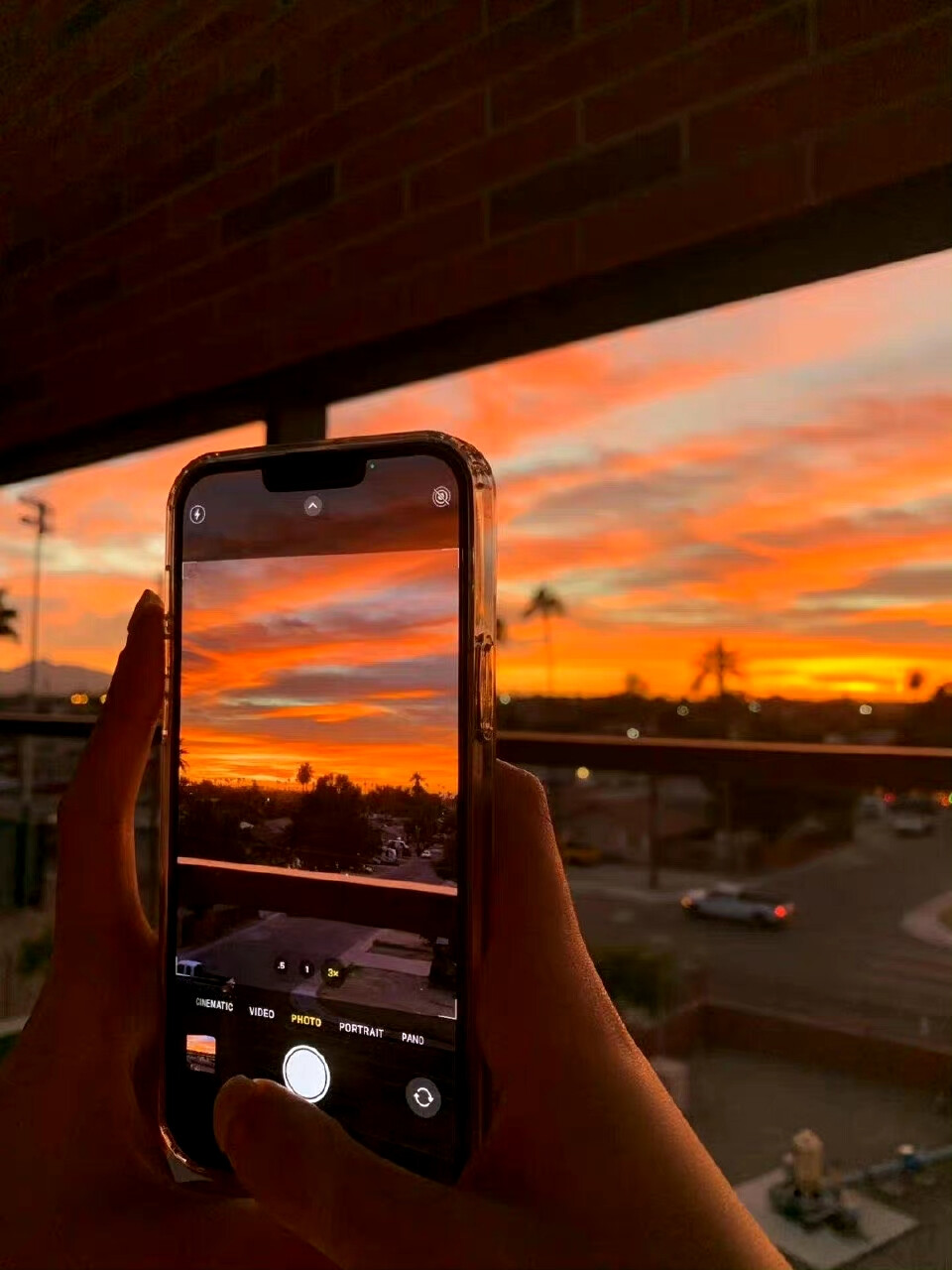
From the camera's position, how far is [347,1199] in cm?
28

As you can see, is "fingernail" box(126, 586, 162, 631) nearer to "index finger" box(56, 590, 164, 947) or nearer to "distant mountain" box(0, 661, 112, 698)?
"index finger" box(56, 590, 164, 947)

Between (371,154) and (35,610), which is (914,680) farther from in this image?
(35,610)

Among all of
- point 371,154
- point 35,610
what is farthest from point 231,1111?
point 35,610

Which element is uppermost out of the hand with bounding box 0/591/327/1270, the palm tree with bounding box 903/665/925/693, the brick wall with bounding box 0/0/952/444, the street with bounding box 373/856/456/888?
the brick wall with bounding box 0/0/952/444

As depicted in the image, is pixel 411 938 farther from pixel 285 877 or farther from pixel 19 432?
pixel 19 432

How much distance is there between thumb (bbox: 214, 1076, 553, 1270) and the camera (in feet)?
0.86

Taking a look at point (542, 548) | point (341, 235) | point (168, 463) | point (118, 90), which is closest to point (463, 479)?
point (542, 548)

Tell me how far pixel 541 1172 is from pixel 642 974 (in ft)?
2.87

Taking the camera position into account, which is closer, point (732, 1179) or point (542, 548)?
point (732, 1179)

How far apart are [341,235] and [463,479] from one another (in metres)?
0.90

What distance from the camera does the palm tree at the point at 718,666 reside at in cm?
100

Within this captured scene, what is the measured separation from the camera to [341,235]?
122 cm

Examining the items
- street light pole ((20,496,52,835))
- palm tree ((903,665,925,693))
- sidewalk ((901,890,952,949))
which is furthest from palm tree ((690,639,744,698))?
street light pole ((20,496,52,835))

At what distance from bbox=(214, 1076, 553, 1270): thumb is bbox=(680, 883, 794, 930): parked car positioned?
2.71ft
